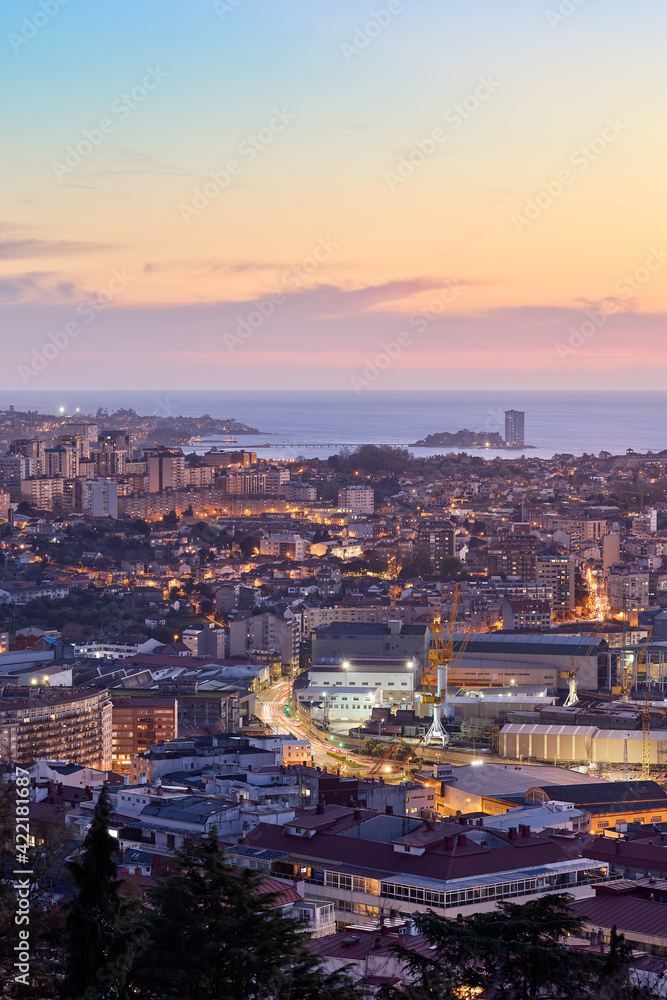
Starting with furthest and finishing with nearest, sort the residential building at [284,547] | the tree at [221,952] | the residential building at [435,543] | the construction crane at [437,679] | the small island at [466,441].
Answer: the small island at [466,441]
the residential building at [284,547]
the residential building at [435,543]
the construction crane at [437,679]
the tree at [221,952]

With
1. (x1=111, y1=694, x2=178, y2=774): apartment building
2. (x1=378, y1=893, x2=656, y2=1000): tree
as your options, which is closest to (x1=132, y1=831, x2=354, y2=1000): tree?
(x1=378, y1=893, x2=656, y2=1000): tree

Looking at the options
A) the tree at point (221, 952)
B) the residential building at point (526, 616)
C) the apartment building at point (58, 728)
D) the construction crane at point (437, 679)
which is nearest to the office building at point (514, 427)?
the residential building at point (526, 616)

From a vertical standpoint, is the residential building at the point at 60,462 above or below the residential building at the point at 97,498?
above

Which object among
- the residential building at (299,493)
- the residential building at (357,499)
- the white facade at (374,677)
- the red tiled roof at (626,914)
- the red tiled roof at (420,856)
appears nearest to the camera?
the red tiled roof at (626,914)

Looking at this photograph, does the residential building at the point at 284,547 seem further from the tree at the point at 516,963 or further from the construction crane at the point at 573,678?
the tree at the point at 516,963

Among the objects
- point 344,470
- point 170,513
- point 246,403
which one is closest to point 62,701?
point 170,513

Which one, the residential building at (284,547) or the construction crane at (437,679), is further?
the residential building at (284,547)

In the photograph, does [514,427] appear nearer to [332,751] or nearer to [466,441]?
[466,441]

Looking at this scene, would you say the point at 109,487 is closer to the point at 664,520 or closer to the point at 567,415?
the point at 664,520
